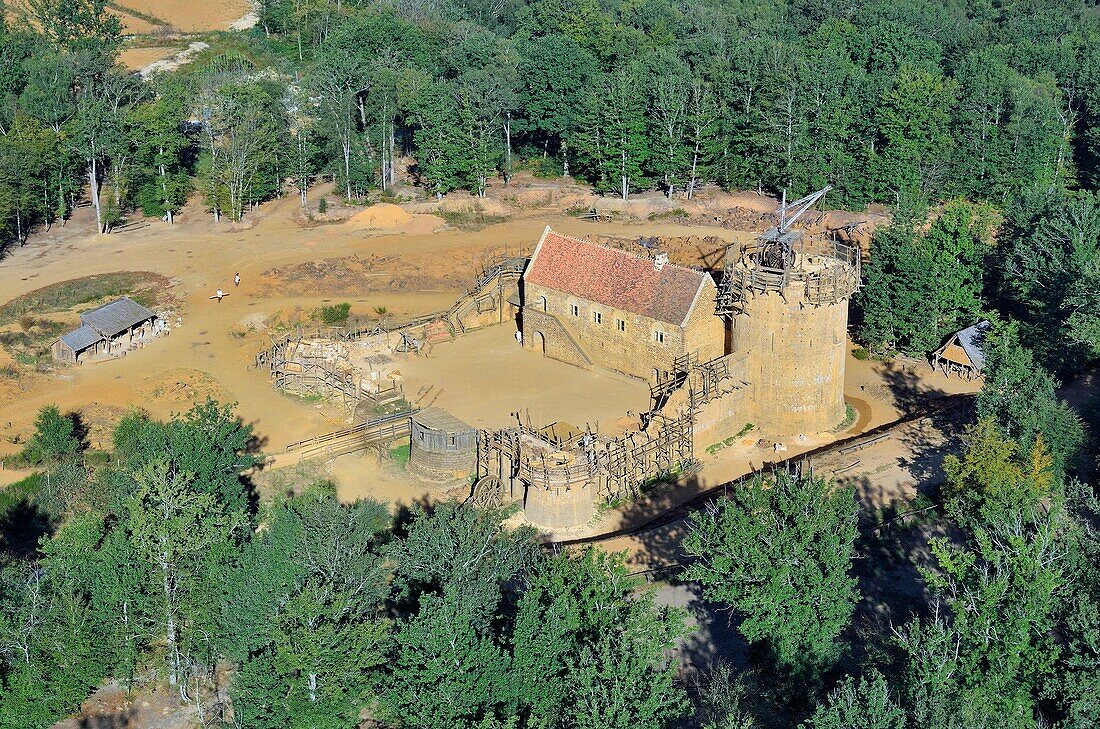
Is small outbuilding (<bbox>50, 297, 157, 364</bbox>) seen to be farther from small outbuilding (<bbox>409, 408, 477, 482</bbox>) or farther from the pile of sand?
small outbuilding (<bbox>409, 408, 477, 482</bbox>)

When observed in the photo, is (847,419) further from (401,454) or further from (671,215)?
(671,215)

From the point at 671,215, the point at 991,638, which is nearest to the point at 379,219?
the point at 671,215

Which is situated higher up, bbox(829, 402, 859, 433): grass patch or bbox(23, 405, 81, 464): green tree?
bbox(23, 405, 81, 464): green tree

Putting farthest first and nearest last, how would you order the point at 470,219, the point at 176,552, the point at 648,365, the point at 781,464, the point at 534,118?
1. the point at 534,118
2. the point at 470,219
3. the point at 648,365
4. the point at 781,464
5. the point at 176,552

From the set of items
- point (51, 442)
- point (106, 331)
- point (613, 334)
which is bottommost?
point (51, 442)

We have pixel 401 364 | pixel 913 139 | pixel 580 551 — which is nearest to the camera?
pixel 580 551

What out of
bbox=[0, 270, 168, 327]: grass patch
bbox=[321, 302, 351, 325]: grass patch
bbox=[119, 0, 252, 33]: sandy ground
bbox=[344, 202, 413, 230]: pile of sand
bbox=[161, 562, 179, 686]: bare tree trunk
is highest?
bbox=[119, 0, 252, 33]: sandy ground

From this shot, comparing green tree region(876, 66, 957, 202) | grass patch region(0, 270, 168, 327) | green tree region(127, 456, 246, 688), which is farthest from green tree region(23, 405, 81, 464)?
green tree region(876, 66, 957, 202)

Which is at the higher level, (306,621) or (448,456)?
(306,621)
